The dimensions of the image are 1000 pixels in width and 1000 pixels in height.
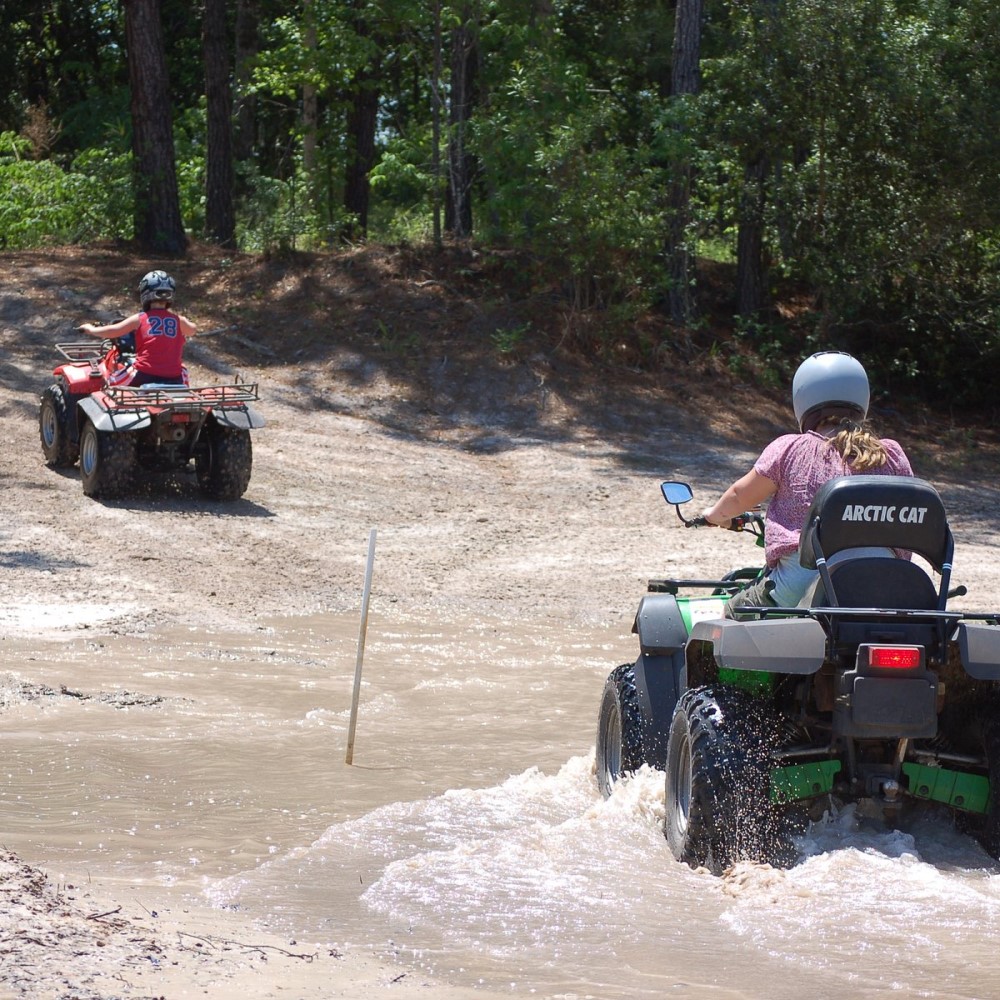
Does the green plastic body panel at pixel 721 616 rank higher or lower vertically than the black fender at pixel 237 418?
higher

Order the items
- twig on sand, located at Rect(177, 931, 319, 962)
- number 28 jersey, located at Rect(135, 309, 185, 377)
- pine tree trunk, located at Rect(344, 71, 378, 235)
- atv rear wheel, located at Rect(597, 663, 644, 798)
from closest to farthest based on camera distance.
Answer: twig on sand, located at Rect(177, 931, 319, 962)
atv rear wheel, located at Rect(597, 663, 644, 798)
number 28 jersey, located at Rect(135, 309, 185, 377)
pine tree trunk, located at Rect(344, 71, 378, 235)

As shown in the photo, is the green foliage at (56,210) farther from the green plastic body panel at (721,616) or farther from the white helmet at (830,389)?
the white helmet at (830,389)

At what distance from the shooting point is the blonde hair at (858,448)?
16.5 feet

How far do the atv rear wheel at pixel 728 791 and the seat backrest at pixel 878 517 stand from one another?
60 centimetres

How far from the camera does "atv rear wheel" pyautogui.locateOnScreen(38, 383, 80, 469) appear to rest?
1363cm

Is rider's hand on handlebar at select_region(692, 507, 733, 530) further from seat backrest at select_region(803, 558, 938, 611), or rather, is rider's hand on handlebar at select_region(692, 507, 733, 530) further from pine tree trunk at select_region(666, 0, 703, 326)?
pine tree trunk at select_region(666, 0, 703, 326)

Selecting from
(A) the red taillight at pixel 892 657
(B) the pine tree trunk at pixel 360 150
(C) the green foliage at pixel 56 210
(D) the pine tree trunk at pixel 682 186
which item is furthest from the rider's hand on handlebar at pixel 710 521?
(B) the pine tree trunk at pixel 360 150

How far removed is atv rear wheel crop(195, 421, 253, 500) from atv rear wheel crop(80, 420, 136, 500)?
668mm

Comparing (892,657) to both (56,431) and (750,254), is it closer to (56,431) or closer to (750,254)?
(56,431)

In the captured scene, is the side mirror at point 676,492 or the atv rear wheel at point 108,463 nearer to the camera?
the side mirror at point 676,492

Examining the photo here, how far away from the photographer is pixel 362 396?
18469 mm

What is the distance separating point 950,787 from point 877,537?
2.87 feet

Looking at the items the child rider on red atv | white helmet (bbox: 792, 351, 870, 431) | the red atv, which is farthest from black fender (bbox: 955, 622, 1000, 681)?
the child rider on red atv

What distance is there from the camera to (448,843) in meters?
5.45
